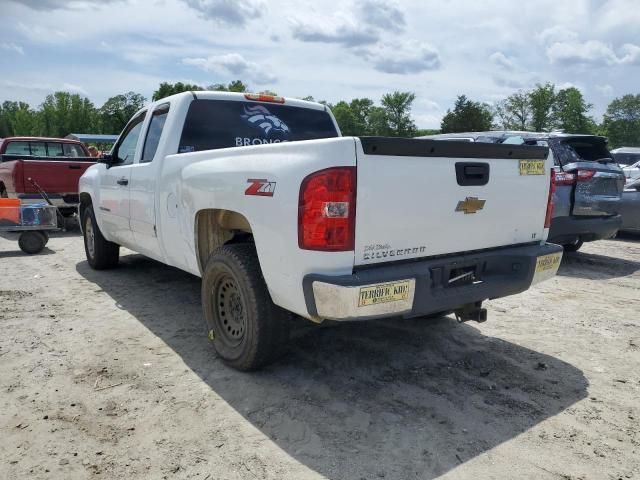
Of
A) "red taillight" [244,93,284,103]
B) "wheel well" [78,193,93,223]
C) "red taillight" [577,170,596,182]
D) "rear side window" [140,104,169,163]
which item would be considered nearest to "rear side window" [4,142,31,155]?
"wheel well" [78,193,93,223]

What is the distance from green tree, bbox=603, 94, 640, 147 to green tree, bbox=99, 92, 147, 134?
2783 inches

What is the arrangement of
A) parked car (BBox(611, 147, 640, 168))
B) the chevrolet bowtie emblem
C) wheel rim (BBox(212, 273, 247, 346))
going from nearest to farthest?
1. the chevrolet bowtie emblem
2. wheel rim (BBox(212, 273, 247, 346))
3. parked car (BBox(611, 147, 640, 168))

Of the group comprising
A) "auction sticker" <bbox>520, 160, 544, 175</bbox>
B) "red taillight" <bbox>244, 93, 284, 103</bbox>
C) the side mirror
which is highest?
"red taillight" <bbox>244, 93, 284, 103</bbox>

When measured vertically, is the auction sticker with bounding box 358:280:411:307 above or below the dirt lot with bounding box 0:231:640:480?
above

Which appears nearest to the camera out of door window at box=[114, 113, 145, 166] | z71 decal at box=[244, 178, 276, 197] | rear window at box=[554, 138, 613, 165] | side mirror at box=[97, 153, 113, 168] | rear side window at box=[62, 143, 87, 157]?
z71 decal at box=[244, 178, 276, 197]

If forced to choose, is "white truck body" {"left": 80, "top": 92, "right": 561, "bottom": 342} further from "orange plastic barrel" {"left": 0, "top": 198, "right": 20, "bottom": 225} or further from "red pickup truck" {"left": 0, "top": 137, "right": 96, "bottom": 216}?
"red pickup truck" {"left": 0, "top": 137, "right": 96, "bottom": 216}

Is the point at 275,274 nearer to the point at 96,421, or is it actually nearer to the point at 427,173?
the point at 427,173

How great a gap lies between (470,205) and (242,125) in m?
2.40

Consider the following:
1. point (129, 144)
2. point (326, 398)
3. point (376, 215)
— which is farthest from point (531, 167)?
point (129, 144)

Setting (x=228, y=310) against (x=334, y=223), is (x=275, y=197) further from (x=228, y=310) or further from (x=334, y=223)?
(x=228, y=310)

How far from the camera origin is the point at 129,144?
5734mm

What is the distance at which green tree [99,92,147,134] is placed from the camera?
8138cm

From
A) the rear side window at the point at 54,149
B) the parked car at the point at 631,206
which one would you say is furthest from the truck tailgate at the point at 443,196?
the rear side window at the point at 54,149

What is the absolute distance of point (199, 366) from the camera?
384 centimetres
